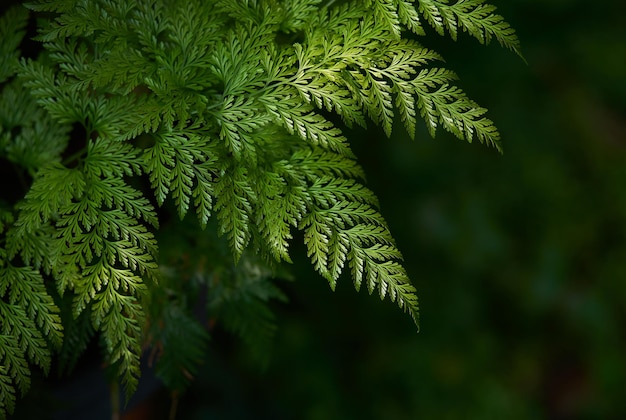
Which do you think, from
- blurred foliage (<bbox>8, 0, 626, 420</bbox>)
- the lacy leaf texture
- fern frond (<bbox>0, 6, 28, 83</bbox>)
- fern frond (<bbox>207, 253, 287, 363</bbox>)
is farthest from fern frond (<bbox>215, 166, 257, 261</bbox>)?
blurred foliage (<bbox>8, 0, 626, 420</bbox>)

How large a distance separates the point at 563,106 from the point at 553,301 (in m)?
0.68

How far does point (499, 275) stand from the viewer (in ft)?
6.99

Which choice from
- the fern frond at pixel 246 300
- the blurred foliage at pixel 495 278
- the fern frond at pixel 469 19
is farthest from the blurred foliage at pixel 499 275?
the fern frond at pixel 469 19

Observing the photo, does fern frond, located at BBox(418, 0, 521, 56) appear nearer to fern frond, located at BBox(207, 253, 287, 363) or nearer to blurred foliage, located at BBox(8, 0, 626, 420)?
fern frond, located at BBox(207, 253, 287, 363)

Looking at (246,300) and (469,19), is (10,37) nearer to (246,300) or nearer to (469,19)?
(246,300)

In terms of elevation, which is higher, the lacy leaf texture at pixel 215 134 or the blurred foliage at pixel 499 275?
the lacy leaf texture at pixel 215 134

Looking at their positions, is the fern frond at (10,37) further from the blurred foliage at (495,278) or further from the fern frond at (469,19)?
the blurred foliage at (495,278)

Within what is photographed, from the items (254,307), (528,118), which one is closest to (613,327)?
(528,118)

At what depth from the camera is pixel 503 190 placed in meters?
2.10

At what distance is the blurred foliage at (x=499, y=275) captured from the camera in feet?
6.51

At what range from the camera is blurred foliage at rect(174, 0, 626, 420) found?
198 centimetres

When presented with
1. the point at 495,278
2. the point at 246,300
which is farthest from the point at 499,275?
the point at 246,300

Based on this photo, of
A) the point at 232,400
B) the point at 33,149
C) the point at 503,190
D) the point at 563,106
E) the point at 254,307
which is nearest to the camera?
the point at 33,149

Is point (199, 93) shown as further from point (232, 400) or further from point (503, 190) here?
point (503, 190)
